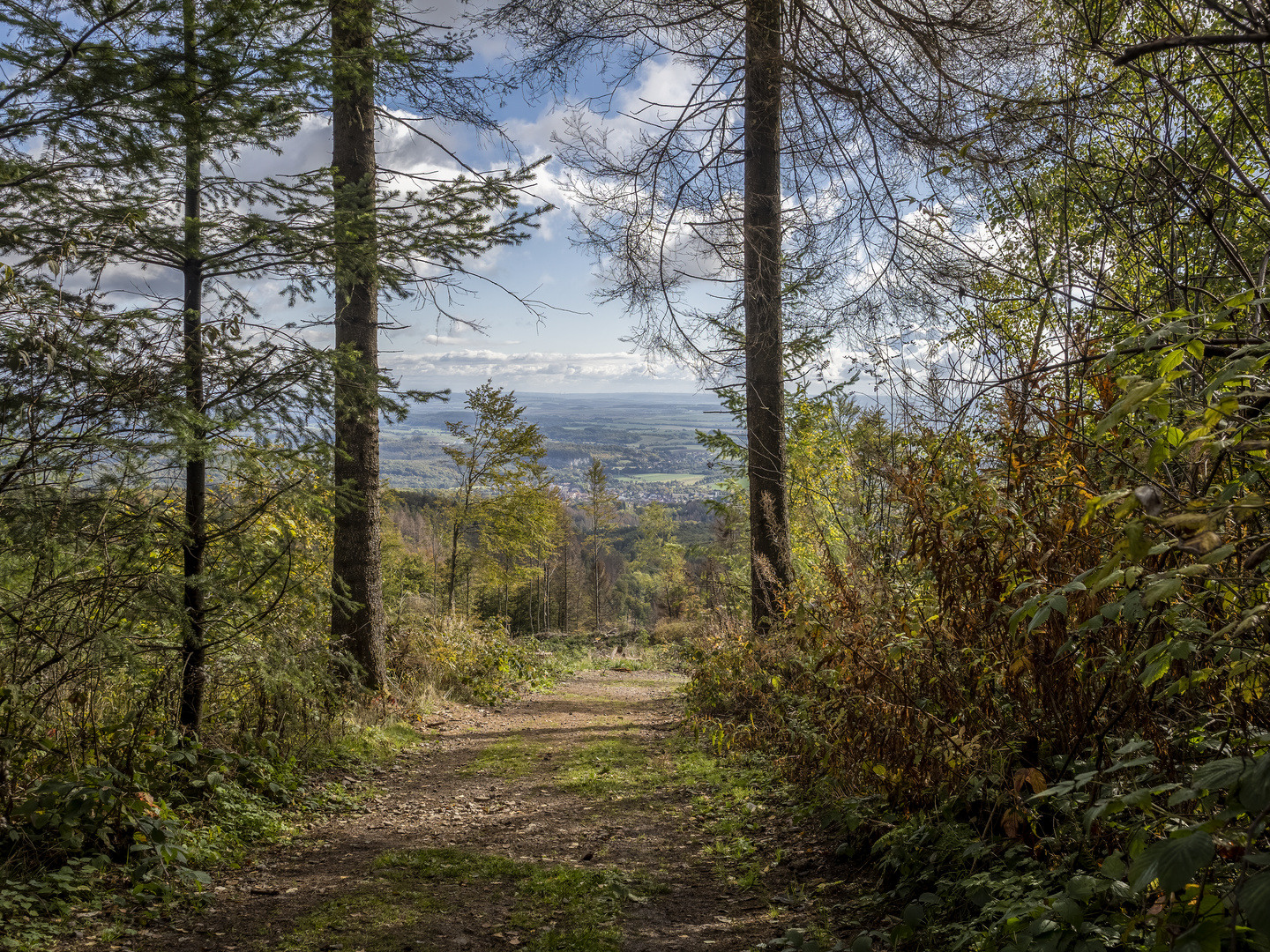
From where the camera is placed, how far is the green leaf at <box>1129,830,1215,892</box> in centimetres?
122

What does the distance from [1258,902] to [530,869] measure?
380 centimetres

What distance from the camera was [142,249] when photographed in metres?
4.95

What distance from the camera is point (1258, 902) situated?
3.81ft

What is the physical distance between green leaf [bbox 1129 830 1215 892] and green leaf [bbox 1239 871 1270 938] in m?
0.07

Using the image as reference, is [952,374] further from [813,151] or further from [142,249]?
[142,249]

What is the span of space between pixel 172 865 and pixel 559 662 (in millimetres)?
14315

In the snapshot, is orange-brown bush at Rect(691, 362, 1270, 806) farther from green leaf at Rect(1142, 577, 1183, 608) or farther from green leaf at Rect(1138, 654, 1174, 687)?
green leaf at Rect(1142, 577, 1183, 608)

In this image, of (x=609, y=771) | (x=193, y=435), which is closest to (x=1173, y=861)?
(x=193, y=435)

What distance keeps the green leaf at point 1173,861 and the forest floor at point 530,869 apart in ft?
7.42

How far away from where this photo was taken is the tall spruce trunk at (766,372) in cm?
644

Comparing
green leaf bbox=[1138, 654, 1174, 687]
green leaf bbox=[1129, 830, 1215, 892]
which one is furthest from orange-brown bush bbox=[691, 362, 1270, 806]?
green leaf bbox=[1129, 830, 1215, 892]

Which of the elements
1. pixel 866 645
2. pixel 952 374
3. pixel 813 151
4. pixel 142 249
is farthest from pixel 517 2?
pixel 866 645

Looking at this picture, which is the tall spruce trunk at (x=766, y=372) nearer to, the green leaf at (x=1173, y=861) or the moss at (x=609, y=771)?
the moss at (x=609, y=771)

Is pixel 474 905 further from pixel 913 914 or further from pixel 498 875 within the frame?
pixel 913 914
